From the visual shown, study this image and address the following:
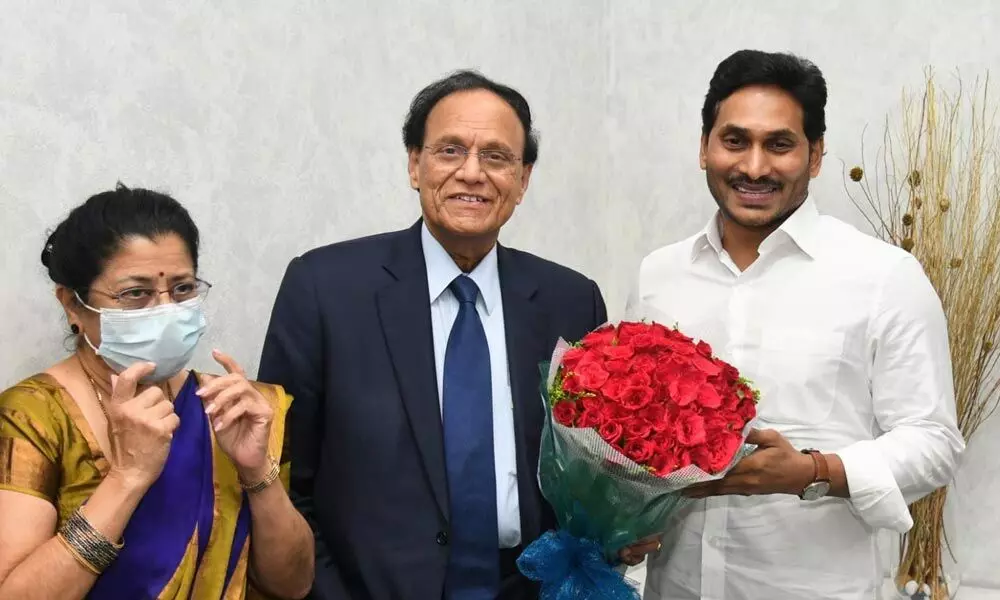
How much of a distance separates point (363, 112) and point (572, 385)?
148cm

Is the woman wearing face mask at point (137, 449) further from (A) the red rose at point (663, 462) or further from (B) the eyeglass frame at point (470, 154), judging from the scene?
(A) the red rose at point (663, 462)

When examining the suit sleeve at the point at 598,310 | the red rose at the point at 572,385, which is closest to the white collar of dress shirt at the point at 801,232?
the suit sleeve at the point at 598,310

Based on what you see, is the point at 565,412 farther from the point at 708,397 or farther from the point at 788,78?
the point at 788,78

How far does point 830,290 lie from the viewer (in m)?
2.00

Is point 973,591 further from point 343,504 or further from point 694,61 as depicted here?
point 343,504

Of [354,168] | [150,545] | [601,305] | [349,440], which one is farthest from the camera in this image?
[354,168]

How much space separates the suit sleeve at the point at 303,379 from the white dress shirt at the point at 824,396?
803 millimetres

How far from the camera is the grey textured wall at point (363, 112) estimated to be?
6.47ft

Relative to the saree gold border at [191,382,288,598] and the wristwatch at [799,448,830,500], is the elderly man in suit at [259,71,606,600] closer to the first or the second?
the saree gold border at [191,382,288,598]

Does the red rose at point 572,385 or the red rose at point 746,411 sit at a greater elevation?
the red rose at point 572,385

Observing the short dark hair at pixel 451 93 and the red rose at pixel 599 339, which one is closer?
the red rose at pixel 599 339

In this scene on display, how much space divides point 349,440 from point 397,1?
5.40 ft

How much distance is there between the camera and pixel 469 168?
1847mm

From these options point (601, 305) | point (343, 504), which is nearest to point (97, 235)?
point (343, 504)
